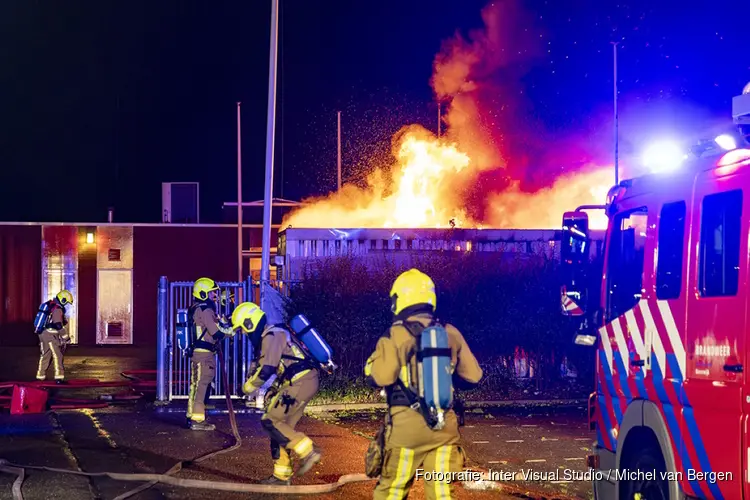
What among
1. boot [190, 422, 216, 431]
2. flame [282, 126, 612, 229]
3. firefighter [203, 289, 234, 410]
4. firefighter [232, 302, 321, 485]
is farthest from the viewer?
flame [282, 126, 612, 229]

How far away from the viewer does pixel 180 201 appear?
136 feet

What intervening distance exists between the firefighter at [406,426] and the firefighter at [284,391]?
2751 millimetres

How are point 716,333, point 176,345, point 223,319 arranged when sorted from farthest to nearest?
point 176,345 < point 223,319 < point 716,333

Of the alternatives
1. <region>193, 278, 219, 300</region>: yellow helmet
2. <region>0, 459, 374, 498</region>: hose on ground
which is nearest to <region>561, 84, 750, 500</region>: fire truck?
<region>0, 459, 374, 498</region>: hose on ground

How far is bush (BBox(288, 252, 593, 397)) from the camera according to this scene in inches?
645

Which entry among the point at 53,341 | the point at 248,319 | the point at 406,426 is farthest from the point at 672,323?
the point at 53,341

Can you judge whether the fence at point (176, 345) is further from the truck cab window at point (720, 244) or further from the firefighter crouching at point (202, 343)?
the truck cab window at point (720, 244)

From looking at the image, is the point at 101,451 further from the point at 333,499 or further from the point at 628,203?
the point at 628,203

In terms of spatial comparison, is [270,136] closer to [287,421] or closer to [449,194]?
[287,421]

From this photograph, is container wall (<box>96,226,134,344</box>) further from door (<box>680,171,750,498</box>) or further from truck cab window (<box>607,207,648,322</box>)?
door (<box>680,171,750,498</box>)

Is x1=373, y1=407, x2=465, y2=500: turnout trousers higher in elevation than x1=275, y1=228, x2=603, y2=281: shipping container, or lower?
lower

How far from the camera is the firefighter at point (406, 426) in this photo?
609cm

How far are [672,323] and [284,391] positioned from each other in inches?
158

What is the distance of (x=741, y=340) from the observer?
17.6ft
